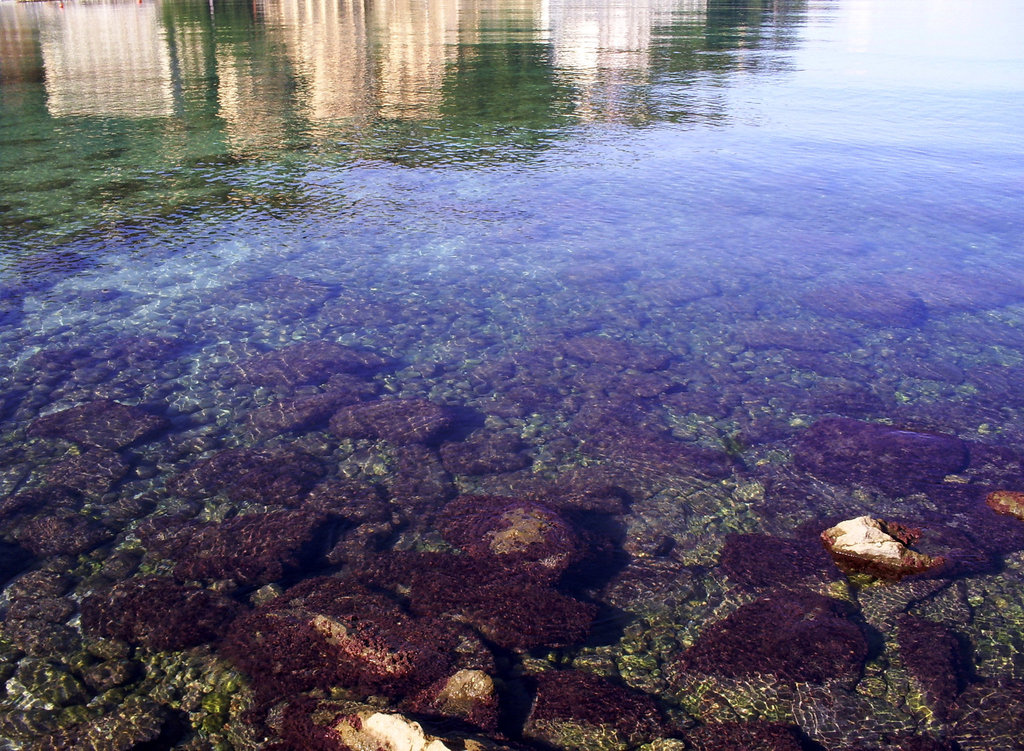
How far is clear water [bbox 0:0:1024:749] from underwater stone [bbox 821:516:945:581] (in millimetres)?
270

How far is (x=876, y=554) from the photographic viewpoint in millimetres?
12266

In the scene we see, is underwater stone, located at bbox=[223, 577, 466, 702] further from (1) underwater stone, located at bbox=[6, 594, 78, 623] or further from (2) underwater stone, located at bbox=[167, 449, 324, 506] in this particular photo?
Result: (2) underwater stone, located at bbox=[167, 449, 324, 506]

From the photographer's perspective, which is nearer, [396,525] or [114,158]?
[396,525]

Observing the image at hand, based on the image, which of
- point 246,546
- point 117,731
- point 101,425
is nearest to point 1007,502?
point 246,546

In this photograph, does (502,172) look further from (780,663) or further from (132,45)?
(132,45)

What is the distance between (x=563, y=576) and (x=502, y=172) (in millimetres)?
25901

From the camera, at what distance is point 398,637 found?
417 inches

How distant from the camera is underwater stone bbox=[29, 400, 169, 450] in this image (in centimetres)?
1538

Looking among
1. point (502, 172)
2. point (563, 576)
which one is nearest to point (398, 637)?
point (563, 576)

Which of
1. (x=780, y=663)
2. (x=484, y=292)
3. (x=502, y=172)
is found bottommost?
(x=780, y=663)

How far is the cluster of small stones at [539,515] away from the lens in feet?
32.0

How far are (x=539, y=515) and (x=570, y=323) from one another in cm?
891

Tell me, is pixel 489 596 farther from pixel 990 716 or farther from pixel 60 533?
pixel 60 533

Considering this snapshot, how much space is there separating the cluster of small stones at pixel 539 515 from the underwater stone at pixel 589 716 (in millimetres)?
47
